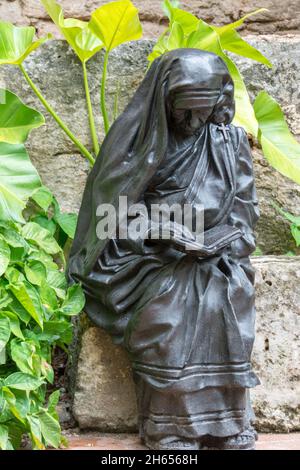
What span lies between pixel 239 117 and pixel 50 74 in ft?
2.35

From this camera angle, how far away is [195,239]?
2.49m

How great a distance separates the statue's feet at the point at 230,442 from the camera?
2518 millimetres

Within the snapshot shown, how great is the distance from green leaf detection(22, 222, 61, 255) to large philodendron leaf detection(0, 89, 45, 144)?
0.97 feet

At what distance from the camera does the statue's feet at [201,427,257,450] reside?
8.26 feet

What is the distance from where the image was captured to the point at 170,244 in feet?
8.21

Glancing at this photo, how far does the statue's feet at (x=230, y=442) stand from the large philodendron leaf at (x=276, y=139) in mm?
979

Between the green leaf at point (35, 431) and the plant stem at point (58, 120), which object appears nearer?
the green leaf at point (35, 431)

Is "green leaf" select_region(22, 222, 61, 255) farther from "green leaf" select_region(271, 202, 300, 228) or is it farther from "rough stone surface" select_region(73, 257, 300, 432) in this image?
"green leaf" select_region(271, 202, 300, 228)

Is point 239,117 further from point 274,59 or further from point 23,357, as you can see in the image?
point 23,357

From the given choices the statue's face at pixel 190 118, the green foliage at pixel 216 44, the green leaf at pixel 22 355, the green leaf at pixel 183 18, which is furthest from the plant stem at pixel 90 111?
the green leaf at pixel 22 355

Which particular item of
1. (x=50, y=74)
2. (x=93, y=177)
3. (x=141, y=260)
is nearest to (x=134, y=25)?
(x=50, y=74)

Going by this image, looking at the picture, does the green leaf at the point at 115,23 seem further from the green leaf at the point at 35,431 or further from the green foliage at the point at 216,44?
the green leaf at the point at 35,431

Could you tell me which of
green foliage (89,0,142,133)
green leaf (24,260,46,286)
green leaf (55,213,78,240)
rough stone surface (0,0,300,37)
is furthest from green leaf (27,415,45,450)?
rough stone surface (0,0,300,37)

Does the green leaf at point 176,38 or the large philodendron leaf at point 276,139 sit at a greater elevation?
the green leaf at point 176,38
